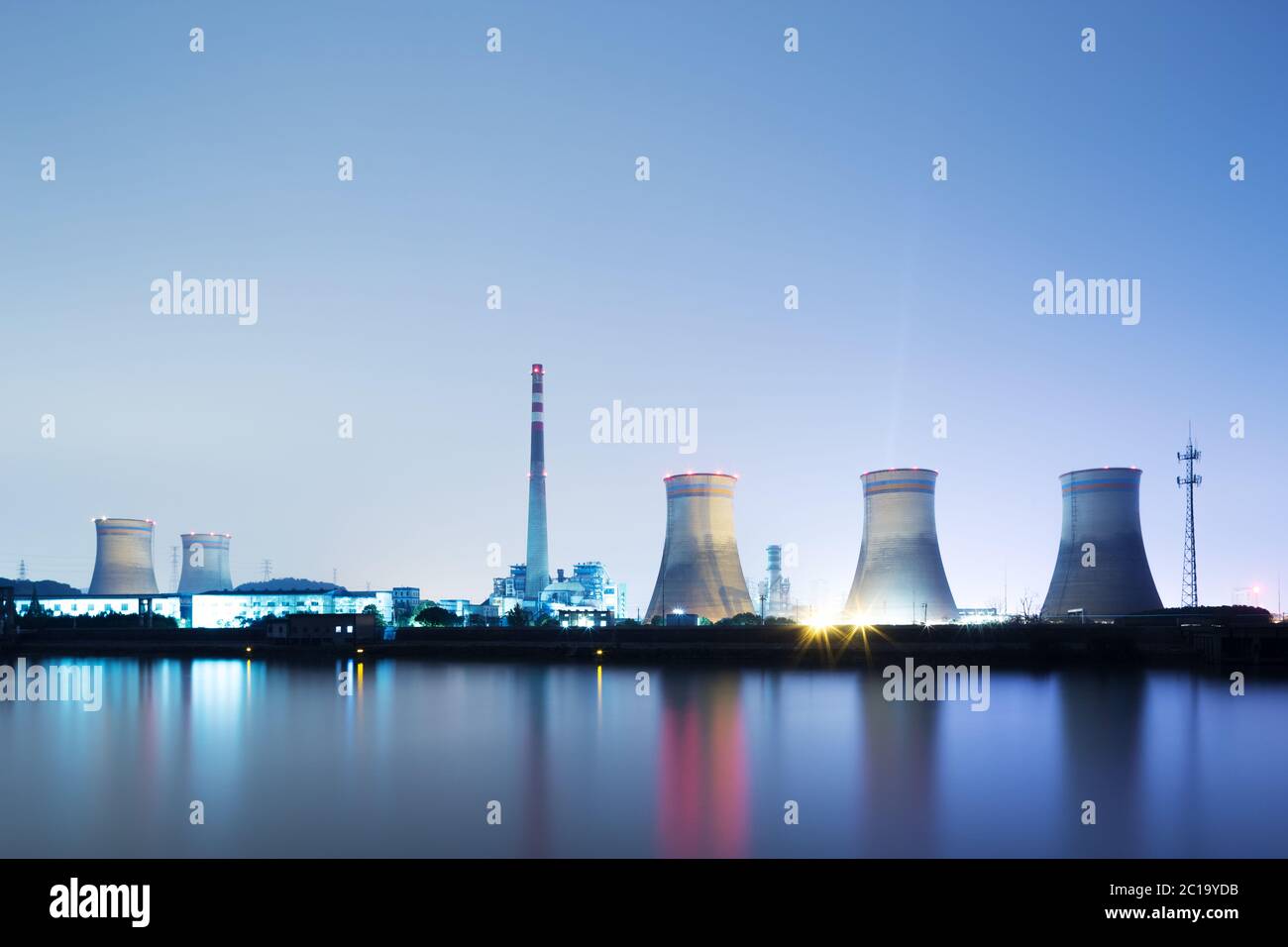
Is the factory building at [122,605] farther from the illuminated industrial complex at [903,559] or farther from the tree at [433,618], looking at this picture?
the tree at [433,618]

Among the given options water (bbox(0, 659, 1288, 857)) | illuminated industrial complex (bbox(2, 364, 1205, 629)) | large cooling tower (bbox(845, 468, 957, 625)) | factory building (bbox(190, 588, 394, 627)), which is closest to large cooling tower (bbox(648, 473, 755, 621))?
illuminated industrial complex (bbox(2, 364, 1205, 629))

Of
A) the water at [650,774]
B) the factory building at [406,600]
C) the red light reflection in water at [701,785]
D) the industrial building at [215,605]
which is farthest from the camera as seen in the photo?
the factory building at [406,600]

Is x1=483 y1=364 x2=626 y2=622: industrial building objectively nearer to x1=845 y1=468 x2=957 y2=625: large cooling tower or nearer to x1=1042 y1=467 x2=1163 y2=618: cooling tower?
x1=845 y1=468 x2=957 y2=625: large cooling tower

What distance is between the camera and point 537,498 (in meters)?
49.3

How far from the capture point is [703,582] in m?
35.2

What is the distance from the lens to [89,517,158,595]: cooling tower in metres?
49.9

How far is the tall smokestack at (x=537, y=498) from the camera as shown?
162 feet

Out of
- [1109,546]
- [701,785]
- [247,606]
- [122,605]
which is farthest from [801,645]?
[122,605]

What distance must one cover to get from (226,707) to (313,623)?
17.9 meters

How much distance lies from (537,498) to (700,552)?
16181mm

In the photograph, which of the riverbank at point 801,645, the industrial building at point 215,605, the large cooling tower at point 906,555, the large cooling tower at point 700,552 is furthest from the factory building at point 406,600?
the large cooling tower at point 906,555

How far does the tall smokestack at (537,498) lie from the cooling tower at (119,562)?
21504mm
